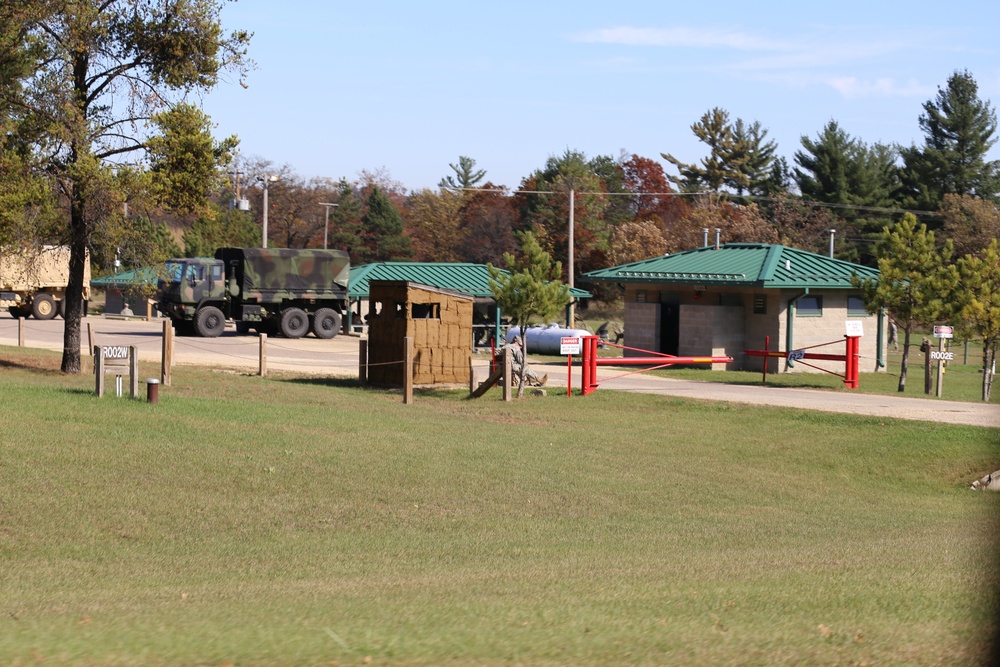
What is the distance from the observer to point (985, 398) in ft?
88.3

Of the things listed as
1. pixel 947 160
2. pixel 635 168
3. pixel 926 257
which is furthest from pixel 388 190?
pixel 926 257

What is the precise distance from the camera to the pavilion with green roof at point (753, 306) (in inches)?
1314

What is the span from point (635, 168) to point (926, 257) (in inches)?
2476

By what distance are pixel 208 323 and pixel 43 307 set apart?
12610mm

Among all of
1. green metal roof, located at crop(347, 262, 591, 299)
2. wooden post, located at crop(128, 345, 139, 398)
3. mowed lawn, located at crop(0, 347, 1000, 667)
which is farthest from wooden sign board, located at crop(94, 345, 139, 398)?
green metal roof, located at crop(347, 262, 591, 299)

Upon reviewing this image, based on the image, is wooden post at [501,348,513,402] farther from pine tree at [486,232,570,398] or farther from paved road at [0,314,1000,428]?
paved road at [0,314,1000,428]

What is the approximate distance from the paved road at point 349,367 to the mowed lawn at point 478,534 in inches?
76.8

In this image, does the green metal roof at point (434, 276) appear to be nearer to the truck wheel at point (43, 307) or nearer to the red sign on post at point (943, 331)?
the truck wheel at point (43, 307)

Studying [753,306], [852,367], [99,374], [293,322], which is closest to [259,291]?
[293,322]

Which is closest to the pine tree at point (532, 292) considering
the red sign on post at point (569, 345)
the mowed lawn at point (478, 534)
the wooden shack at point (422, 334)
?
the wooden shack at point (422, 334)

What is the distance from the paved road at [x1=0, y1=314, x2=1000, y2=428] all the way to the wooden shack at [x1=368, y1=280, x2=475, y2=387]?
8.28 feet

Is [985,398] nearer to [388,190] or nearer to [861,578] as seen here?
[861,578]

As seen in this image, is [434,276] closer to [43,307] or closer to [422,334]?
[43,307]

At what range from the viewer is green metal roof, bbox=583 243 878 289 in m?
33.3
